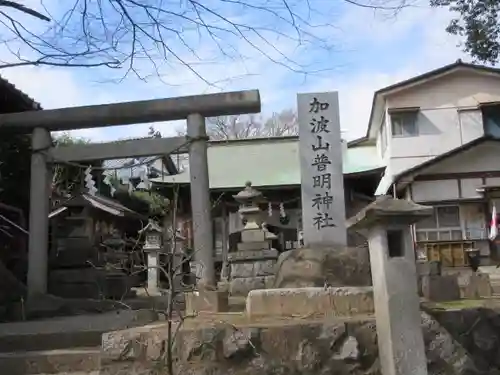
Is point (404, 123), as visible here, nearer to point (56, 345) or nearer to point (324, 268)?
point (324, 268)

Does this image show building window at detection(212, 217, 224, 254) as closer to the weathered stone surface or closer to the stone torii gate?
the stone torii gate

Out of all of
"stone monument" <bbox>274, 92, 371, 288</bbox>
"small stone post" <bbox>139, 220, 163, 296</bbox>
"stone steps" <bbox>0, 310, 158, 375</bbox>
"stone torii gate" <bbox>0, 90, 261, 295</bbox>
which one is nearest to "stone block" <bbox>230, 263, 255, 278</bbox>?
"stone torii gate" <bbox>0, 90, 261, 295</bbox>

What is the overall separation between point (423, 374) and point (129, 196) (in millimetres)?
21897

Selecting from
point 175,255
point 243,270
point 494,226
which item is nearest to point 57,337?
point 175,255

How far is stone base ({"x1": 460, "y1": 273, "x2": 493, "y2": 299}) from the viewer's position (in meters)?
9.23

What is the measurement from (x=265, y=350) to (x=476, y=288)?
5326 millimetres

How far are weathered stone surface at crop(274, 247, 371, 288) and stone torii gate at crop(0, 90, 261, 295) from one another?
2.79 metres

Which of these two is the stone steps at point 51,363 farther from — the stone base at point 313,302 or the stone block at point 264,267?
the stone block at point 264,267

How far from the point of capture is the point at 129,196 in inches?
1010

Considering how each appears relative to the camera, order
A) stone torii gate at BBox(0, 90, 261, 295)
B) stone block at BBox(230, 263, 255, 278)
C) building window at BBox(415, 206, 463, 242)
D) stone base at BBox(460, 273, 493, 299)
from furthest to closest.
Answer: building window at BBox(415, 206, 463, 242)
stone block at BBox(230, 263, 255, 278)
stone torii gate at BBox(0, 90, 261, 295)
stone base at BBox(460, 273, 493, 299)

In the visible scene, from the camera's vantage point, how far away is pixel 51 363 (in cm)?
628

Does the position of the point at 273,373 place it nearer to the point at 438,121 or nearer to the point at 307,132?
the point at 307,132

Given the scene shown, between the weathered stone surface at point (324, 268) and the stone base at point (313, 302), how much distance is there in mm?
562

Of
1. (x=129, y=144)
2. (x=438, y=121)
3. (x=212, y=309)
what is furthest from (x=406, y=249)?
(x=438, y=121)
